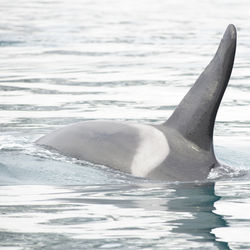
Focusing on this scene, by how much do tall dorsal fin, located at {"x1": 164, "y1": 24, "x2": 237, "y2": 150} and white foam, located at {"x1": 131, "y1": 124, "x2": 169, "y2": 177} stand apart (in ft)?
0.78

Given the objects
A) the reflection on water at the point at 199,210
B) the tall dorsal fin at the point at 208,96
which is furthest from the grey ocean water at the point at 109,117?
the tall dorsal fin at the point at 208,96

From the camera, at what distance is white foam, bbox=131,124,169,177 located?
28.0ft

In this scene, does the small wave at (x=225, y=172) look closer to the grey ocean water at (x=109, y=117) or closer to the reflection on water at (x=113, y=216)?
the grey ocean water at (x=109, y=117)

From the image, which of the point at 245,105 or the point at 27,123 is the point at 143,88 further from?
the point at 27,123

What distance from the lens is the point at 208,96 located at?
8.62 metres

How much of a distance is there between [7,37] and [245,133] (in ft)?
44.6

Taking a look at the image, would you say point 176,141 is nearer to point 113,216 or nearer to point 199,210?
point 199,210

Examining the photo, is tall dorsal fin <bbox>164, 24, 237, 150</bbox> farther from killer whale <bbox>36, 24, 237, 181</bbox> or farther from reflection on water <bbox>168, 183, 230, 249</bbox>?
reflection on water <bbox>168, 183, 230, 249</bbox>

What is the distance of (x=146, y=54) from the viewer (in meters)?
20.3

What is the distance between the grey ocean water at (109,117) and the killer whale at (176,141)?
13cm

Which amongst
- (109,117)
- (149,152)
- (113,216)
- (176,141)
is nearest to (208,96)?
(176,141)

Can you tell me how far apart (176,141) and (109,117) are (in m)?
3.92

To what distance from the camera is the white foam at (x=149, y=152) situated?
8523mm

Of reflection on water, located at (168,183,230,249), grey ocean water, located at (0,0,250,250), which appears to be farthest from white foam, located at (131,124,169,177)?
reflection on water, located at (168,183,230,249)
